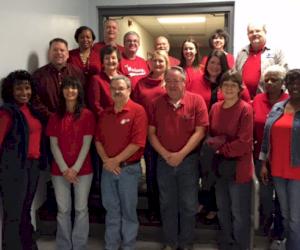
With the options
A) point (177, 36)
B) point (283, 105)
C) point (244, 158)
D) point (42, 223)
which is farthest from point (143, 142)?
point (177, 36)

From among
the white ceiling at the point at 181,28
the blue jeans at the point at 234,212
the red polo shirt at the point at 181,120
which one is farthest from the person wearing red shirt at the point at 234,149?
the white ceiling at the point at 181,28

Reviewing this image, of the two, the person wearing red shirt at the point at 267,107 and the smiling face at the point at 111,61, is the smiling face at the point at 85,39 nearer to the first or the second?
the smiling face at the point at 111,61

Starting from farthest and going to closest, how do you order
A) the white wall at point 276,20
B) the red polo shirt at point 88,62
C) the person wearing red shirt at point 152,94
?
1. the white wall at point 276,20
2. the red polo shirt at point 88,62
3. the person wearing red shirt at point 152,94

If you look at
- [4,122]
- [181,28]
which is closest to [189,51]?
[4,122]

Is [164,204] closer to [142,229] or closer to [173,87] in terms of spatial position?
[142,229]

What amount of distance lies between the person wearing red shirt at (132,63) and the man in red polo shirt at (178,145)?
62 cm

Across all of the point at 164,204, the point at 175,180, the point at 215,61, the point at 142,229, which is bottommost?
the point at 142,229

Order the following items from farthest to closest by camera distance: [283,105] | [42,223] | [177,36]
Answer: [177,36], [42,223], [283,105]

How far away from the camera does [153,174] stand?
10.5 feet

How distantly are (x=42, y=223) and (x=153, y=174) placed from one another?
111cm

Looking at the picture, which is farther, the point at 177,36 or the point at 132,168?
the point at 177,36

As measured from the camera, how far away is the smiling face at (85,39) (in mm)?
3471

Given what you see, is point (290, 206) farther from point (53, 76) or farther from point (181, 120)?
point (53, 76)

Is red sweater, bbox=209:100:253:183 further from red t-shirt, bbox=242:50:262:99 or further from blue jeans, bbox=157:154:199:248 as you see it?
red t-shirt, bbox=242:50:262:99
